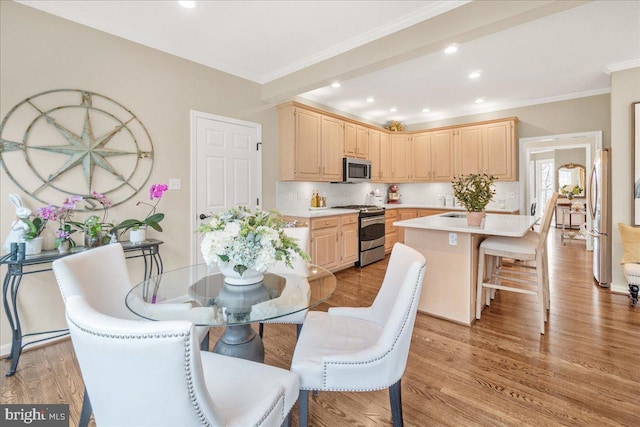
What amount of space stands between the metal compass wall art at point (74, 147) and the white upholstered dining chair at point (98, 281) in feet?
3.83

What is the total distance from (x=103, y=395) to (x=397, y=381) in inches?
45.7

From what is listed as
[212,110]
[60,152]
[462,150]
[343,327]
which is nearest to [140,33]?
[212,110]

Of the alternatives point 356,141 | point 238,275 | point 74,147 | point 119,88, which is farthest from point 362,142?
point 238,275

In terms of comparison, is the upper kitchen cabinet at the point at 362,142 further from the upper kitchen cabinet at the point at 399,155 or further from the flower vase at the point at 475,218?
the flower vase at the point at 475,218

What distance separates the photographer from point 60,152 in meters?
2.53

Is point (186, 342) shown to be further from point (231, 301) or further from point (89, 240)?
point (89, 240)

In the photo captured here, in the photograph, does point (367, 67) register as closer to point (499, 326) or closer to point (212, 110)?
point (212, 110)

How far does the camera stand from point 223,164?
368 centimetres

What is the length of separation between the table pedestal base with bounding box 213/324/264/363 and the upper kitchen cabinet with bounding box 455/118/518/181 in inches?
199

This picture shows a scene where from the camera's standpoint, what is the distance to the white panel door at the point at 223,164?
344 cm

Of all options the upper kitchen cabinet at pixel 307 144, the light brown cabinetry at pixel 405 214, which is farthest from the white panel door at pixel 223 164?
the light brown cabinetry at pixel 405 214

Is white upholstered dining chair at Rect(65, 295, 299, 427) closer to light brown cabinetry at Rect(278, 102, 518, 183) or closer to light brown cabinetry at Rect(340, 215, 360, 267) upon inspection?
light brown cabinetry at Rect(278, 102, 518, 183)

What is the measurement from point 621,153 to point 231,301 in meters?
4.52

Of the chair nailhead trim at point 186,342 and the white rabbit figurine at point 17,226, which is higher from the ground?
the white rabbit figurine at point 17,226
